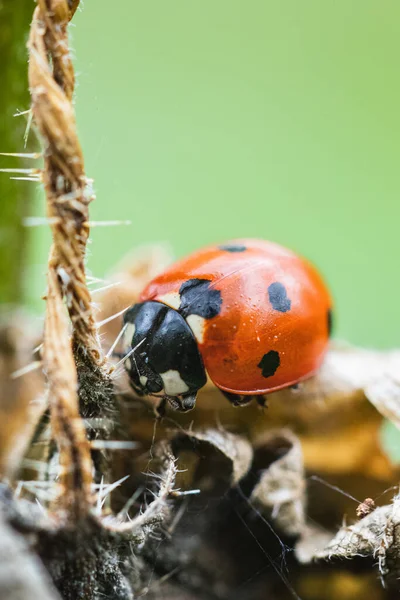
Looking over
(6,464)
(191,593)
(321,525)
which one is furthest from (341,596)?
(6,464)

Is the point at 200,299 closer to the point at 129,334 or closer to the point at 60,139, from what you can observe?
the point at 129,334

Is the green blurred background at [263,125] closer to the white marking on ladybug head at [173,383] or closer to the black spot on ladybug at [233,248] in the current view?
the black spot on ladybug at [233,248]

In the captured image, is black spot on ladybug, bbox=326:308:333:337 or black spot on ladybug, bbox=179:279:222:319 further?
black spot on ladybug, bbox=326:308:333:337

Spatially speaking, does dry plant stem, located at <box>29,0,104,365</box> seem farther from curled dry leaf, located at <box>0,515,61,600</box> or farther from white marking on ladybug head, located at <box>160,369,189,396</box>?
white marking on ladybug head, located at <box>160,369,189,396</box>

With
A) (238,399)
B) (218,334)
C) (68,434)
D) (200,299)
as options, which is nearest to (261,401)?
(238,399)

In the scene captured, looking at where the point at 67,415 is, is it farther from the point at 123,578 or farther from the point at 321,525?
the point at 321,525

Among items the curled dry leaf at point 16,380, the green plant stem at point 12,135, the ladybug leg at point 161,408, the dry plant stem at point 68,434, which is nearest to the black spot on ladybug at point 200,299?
the ladybug leg at point 161,408

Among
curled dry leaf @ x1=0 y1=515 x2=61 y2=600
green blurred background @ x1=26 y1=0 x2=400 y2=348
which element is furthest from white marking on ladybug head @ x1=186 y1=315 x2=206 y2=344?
green blurred background @ x1=26 y1=0 x2=400 y2=348
